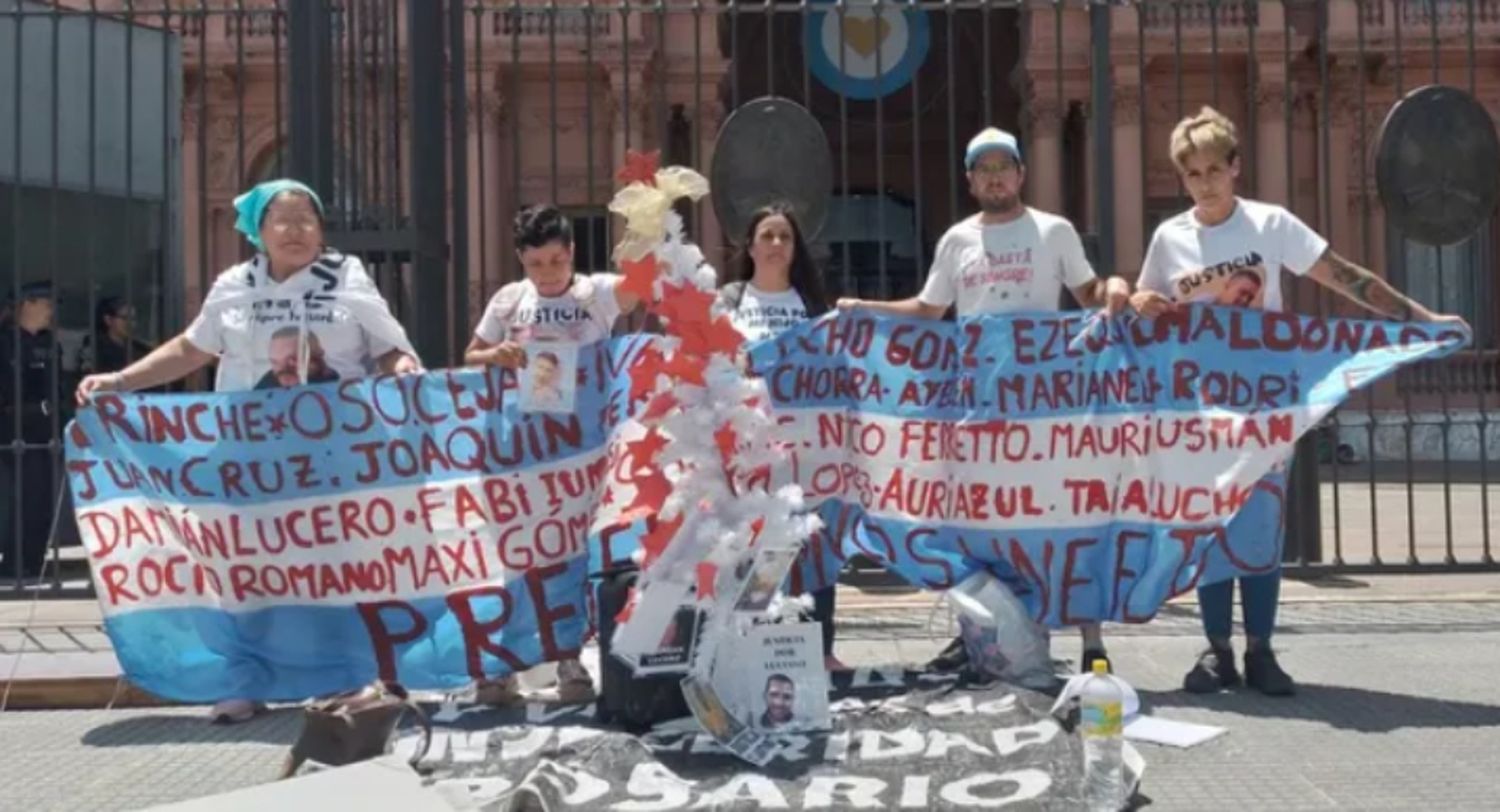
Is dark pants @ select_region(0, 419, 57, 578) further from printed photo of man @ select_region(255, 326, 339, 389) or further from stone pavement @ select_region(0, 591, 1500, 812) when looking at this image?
printed photo of man @ select_region(255, 326, 339, 389)

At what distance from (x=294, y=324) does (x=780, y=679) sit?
216cm

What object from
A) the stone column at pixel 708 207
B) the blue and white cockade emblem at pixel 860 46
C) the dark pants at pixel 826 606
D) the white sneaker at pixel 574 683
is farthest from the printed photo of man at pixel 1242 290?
the blue and white cockade emblem at pixel 860 46

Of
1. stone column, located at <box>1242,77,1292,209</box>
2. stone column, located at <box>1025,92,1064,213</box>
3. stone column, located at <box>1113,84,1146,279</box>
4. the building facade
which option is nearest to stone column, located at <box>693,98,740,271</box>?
the building facade

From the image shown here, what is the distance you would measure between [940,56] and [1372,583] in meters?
16.0

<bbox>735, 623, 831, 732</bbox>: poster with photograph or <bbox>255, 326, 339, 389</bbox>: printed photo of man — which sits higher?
<bbox>255, 326, 339, 389</bbox>: printed photo of man

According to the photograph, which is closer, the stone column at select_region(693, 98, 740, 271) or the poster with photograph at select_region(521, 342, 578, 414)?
the poster with photograph at select_region(521, 342, 578, 414)

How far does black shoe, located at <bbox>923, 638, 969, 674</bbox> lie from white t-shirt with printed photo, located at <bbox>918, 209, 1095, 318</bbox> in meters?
1.22

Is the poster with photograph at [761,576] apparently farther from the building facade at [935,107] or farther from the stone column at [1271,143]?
the stone column at [1271,143]

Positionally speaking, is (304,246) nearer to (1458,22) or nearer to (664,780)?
(664,780)

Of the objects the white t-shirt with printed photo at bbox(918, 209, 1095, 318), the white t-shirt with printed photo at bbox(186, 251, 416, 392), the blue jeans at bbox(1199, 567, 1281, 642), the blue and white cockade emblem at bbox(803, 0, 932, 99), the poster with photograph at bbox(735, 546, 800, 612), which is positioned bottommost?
the blue jeans at bbox(1199, 567, 1281, 642)

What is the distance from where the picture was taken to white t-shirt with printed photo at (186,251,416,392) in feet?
19.0

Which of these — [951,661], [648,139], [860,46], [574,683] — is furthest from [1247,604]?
[860,46]

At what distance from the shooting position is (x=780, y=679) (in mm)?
4910

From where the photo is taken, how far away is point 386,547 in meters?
5.82
